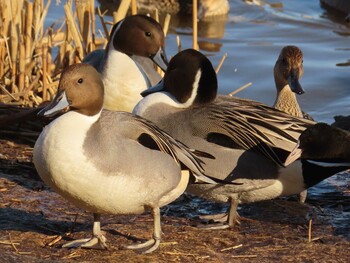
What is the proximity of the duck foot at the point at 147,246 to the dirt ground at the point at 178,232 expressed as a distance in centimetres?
3

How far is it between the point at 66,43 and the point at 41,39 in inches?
8.3

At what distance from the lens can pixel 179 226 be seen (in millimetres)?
5109

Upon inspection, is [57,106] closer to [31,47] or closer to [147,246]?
[147,246]

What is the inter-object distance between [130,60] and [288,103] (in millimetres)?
1140

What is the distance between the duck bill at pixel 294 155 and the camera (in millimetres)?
5016

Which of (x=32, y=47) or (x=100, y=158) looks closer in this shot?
(x=100, y=158)

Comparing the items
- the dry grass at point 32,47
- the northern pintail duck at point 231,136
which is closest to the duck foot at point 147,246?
the northern pintail duck at point 231,136

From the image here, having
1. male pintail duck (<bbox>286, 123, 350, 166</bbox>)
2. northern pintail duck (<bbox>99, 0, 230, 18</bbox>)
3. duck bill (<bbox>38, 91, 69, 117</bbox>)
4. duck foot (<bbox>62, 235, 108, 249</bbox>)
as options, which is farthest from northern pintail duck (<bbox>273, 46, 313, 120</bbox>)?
northern pintail duck (<bbox>99, 0, 230, 18</bbox>)

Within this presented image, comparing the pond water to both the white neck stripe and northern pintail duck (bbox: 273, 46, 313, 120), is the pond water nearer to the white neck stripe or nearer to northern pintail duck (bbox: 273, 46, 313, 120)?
northern pintail duck (bbox: 273, 46, 313, 120)

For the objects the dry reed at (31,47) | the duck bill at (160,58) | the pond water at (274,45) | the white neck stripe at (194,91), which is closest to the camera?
the white neck stripe at (194,91)

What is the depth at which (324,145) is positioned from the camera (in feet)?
17.2

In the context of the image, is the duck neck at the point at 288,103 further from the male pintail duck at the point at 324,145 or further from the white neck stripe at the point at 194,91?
the white neck stripe at the point at 194,91

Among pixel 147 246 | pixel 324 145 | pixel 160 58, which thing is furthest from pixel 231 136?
pixel 160 58

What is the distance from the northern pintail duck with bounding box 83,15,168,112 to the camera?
6293 millimetres
